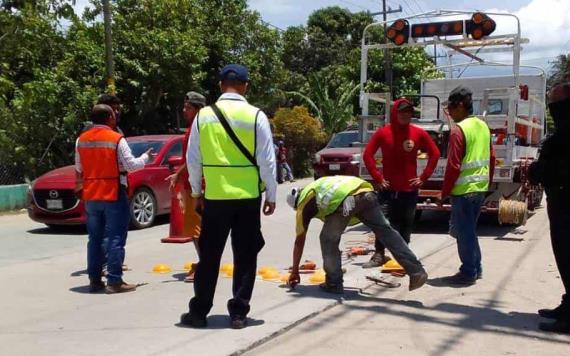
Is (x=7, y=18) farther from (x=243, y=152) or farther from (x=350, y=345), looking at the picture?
(x=350, y=345)

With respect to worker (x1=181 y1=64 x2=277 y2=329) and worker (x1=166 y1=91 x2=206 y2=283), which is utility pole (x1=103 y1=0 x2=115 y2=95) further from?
worker (x1=181 y1=64 x2=277 y2=329)

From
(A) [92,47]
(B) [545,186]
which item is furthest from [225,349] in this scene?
(A) [92,47]

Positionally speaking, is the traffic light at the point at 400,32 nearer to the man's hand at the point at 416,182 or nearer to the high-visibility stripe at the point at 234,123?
the man's hand at the point at 416,182

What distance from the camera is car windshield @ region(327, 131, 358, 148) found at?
1914 centimetres

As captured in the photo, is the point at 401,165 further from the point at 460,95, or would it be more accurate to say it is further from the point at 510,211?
the point at 510,211

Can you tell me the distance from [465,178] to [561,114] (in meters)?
1.62

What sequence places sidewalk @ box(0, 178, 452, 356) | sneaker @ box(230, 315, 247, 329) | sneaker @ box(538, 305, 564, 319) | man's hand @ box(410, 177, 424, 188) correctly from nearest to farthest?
sidewalk @ box(0, 178, 452, 356), sneaker @ box(230, 315, 247, 329), sneaker @ box(538, 305, 564, 319), man's hand @ box(410, 177, 424, 188)

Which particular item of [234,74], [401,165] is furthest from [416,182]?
[234,74]

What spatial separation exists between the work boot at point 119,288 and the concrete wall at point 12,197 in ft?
29.0

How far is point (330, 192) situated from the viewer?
602 centimetres

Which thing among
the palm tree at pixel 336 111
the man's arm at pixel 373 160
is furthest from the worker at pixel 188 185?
the palm tree at pixel 336 111

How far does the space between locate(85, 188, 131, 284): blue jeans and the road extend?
10.3 inches

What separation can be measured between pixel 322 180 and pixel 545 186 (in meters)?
1.95

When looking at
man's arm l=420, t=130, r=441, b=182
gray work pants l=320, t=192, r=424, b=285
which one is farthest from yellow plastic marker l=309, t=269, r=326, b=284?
man's arm l=420, t=130, r=441, b=182
